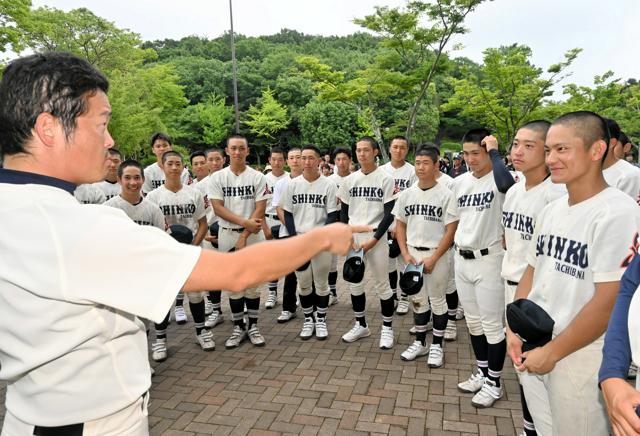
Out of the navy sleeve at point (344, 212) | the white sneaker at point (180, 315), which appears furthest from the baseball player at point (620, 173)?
the white sneaker at point (180, 315)

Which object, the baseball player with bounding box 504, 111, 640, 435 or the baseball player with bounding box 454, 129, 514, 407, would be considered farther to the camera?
the baseball player with bounding box 454, 129, 514, 407

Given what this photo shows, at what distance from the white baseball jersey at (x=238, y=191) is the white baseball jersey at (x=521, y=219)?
3.37 m

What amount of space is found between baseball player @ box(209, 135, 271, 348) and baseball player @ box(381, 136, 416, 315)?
6.53ft

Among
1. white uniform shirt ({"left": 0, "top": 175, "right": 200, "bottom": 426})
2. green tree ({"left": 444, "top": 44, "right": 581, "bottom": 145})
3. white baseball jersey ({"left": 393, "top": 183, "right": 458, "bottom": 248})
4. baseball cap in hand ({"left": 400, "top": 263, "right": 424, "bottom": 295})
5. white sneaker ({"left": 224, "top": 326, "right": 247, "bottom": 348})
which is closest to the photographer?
white uniform shirt ({"left": 0, "top": 175, "right": 200, "bottom": 426})

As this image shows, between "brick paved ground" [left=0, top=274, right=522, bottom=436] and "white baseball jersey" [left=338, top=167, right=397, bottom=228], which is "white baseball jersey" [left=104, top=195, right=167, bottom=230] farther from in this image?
"white baseball jersey" [left=338, top=167, right=397, bottom=228]

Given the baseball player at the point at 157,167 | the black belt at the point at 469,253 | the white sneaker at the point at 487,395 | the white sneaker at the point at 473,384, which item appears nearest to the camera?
the white sneaker at the point at 487,395

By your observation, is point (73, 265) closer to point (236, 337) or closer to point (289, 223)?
point (236, 337)

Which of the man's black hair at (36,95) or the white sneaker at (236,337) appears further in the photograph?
the white sneaker at (236,337)

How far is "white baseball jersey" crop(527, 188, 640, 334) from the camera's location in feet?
7.09

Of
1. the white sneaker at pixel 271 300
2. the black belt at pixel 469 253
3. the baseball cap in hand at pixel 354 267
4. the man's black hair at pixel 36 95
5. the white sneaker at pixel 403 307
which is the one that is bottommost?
the white sneaker at pixel 271 300

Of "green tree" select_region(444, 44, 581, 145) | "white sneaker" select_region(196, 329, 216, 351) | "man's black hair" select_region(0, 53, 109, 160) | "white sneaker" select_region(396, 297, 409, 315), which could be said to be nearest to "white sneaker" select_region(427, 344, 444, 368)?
"white sneaker" select_region(396, 297, 409, 315)

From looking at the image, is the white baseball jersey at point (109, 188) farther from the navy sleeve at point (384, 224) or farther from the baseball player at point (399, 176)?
the baseball player at point (399, 176)

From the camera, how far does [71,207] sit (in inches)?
48.2

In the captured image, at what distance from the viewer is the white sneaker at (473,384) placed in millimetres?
4145
